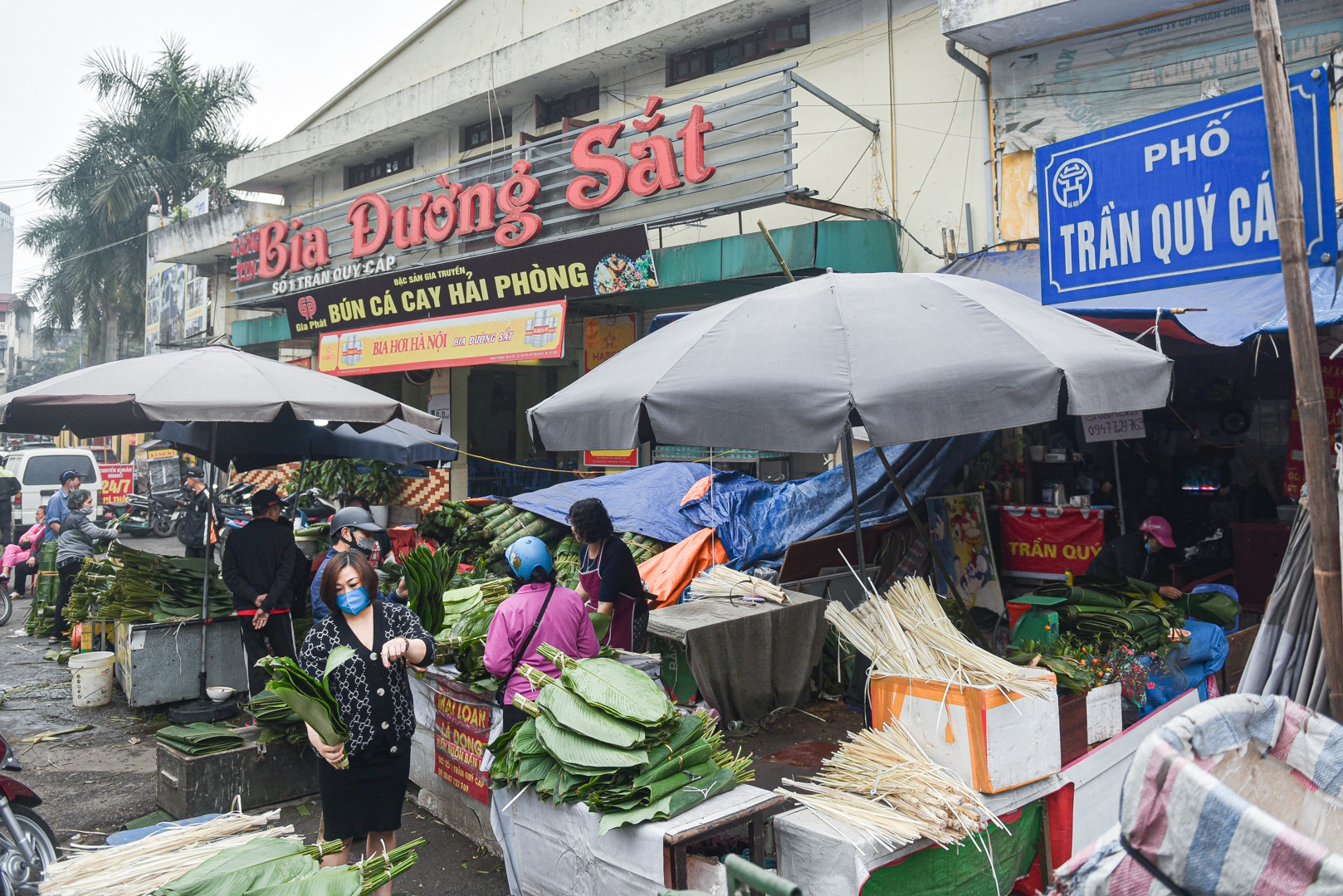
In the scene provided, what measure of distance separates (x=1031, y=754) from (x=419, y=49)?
16.5 metres

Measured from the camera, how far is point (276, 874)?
9.99ft

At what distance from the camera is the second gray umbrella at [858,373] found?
373cm

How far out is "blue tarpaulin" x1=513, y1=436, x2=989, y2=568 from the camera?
27.3ft

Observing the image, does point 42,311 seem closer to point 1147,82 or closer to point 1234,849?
point 1147,82

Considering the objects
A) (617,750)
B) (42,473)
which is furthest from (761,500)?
(42,473)

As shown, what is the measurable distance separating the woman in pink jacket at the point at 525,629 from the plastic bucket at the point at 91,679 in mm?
5363

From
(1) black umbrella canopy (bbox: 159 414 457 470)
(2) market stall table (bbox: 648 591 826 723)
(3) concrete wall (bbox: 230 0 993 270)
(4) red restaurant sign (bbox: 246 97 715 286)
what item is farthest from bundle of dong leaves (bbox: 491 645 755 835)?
(4) red restaurant sign (bbox: 246 97 715 286)

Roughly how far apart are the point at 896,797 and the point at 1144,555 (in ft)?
13.5

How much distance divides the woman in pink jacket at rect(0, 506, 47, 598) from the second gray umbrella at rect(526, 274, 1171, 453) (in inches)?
503

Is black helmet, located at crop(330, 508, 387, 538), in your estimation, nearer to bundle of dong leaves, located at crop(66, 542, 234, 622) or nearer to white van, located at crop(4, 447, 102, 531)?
bundle of dong leaves, located at crop(66, 542, 234, 622)

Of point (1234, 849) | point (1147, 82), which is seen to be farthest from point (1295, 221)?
point (1147, 82)

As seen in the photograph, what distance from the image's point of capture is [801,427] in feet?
12.5

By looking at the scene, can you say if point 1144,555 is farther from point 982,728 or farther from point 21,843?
point 21,843

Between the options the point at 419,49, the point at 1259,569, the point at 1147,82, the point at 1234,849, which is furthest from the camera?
the point at 419,49
